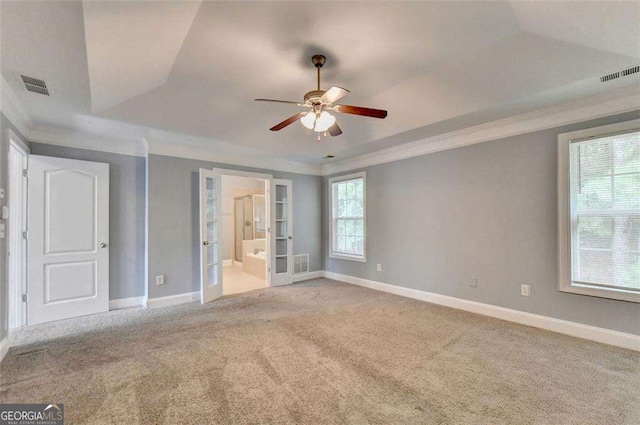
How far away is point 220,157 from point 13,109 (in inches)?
94.0

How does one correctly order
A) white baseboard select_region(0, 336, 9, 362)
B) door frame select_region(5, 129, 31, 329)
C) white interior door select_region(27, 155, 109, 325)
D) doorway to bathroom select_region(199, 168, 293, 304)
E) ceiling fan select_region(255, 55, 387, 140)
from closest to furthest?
ceiling fan select_region(255, 55, 387, 140)
white baseboard select_region(0, 336, 9, 362)
door frame select_region(5, 129, 31, 329)
white interior door select_region(27, 155, 109, 325)
doorway to bathroom select_region(199, 168, 293, 304)

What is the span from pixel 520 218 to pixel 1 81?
17.3 feet

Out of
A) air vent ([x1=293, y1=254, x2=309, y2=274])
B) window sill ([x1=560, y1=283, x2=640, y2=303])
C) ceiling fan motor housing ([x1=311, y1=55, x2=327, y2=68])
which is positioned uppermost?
ceiling fan motor housing ([x1=311, y1=55, x2=327, y2=68])

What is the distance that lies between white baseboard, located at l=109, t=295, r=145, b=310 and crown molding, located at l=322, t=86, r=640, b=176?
14.3 ft

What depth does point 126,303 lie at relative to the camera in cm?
409

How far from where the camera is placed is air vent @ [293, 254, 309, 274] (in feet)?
18.7

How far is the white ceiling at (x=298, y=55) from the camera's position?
1788 mm

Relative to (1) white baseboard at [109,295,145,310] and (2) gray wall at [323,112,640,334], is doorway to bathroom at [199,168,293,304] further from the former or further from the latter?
(2) gray wall at [323,112,640,334]

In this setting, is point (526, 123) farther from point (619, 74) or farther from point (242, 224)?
point (242, 224)

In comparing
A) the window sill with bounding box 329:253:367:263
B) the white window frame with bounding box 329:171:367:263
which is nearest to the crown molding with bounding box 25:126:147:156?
the white window frame with bounding box 329:171:367:263

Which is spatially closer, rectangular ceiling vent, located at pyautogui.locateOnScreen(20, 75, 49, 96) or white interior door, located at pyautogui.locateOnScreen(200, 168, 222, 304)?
rectangular ceiling vent, located at pyautogui.locateOnScreen(20, 75, 49, 96)

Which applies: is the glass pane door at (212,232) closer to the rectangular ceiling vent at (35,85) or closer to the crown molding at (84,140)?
the crown molding at (84,140)

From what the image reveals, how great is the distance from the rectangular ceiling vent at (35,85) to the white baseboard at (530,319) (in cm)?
486

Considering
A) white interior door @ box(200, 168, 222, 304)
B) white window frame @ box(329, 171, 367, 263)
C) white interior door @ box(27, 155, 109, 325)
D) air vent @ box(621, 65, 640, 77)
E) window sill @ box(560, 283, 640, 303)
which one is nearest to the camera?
air vent @ box(621, 65, 640, 77)
